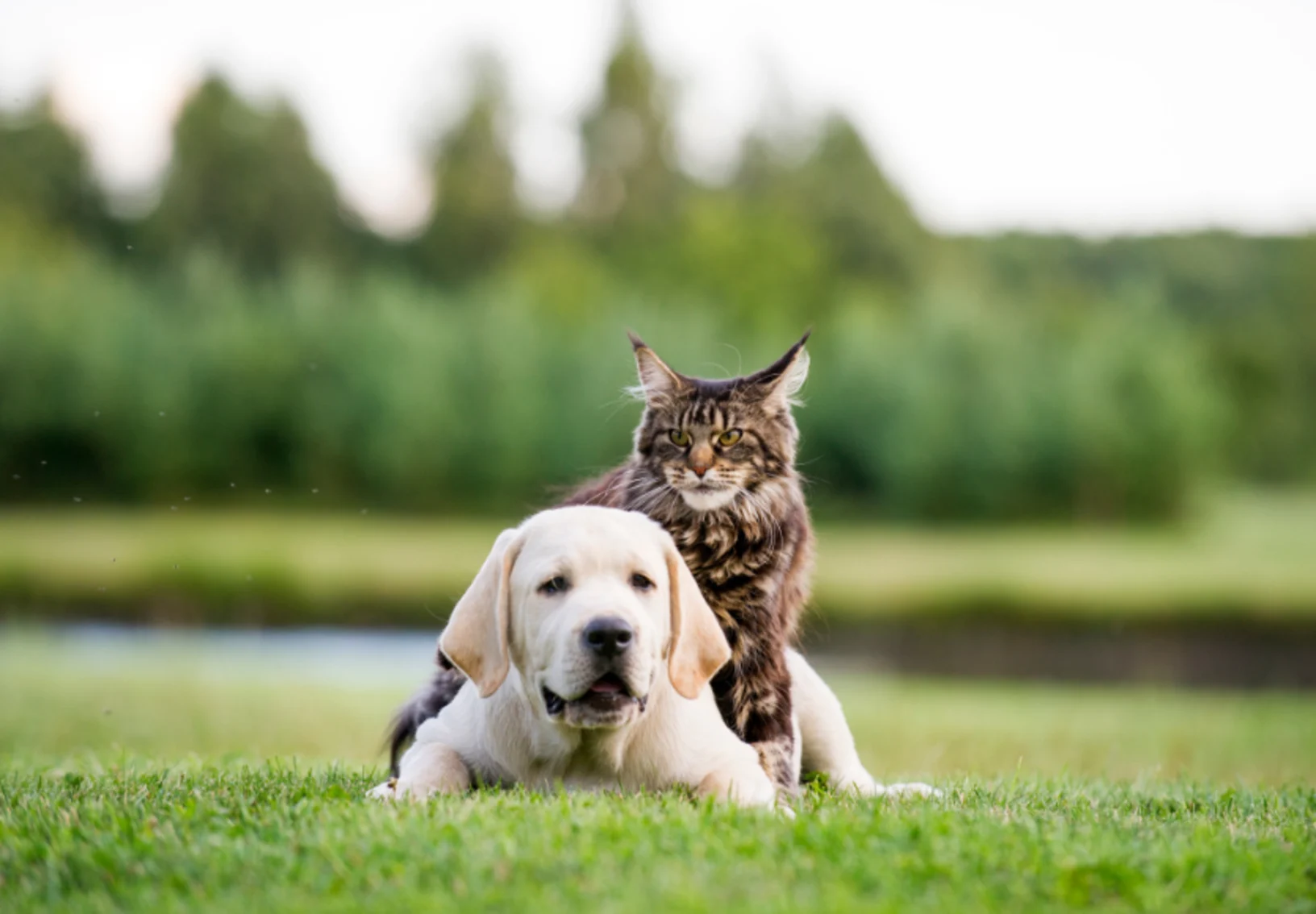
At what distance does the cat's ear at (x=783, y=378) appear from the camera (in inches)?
222

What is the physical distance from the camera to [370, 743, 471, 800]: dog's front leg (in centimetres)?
430

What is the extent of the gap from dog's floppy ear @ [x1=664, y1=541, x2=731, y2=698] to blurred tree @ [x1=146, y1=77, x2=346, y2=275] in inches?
946

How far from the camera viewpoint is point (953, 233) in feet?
115

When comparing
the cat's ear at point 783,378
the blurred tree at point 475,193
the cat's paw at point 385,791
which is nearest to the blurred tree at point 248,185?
the blurred tree at point 475,193

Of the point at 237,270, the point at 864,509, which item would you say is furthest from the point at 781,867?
the point at 237,270

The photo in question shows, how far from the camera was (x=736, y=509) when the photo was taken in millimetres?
5418

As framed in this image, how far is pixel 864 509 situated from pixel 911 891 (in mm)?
22454

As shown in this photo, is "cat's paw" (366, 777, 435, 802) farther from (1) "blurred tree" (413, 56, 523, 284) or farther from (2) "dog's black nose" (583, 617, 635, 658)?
(1) "blurred tree" (413, 56, 523, 284)

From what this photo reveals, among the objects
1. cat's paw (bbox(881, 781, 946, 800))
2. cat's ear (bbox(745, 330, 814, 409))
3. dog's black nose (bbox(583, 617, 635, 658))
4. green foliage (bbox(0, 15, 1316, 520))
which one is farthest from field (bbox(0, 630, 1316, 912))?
green foliage (bbox(0, 15, 1316, 520))

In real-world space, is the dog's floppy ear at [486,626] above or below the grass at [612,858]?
above

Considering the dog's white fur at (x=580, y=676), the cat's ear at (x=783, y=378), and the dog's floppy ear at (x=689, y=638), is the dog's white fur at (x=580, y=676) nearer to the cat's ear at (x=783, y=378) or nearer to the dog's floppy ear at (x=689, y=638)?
the dog's floppy ear at (x=689, y=638)

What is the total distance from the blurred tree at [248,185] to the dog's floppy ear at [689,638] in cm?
2402

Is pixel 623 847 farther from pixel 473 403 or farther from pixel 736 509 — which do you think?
pixel 473 403

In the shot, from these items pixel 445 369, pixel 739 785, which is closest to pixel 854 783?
pixel 739 785
